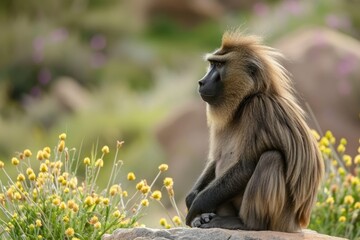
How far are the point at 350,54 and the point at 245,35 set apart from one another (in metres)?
6.23

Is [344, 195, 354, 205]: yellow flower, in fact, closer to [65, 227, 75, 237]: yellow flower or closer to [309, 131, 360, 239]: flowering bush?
[309, 131, 360, 239]: flowering bush

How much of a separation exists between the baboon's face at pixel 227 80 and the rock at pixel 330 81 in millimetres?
5950

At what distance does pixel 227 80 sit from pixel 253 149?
1.75 ft

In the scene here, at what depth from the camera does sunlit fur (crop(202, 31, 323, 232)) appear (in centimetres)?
589

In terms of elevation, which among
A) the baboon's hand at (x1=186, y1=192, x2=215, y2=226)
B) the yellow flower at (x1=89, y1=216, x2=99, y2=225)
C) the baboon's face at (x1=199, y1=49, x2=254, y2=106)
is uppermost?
the baboon's face at (x1=199, y1=49, x2=254, y2=106)

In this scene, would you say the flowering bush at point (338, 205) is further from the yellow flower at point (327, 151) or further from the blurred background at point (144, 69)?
the blurred background at point (144, 69)

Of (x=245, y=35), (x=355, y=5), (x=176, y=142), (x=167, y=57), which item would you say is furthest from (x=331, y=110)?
(x=167, y=57)

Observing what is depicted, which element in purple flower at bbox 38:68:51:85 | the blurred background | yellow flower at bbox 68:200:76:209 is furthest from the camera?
purple flower at bbox 38:68:51:85

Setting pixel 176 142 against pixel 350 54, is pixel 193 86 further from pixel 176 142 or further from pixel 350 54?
pixel 350 54

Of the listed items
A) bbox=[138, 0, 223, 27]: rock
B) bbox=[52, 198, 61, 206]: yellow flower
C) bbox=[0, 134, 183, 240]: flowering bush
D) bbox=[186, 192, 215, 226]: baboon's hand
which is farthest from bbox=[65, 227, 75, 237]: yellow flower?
bbox=[138, 0, 223, 27]: rock

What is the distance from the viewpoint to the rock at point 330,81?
481 inches

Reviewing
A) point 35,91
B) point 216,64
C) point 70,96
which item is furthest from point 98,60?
A: point 216,64

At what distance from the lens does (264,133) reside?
5902 mm

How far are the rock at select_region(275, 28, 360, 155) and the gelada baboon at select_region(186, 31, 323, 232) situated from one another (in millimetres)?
5926
